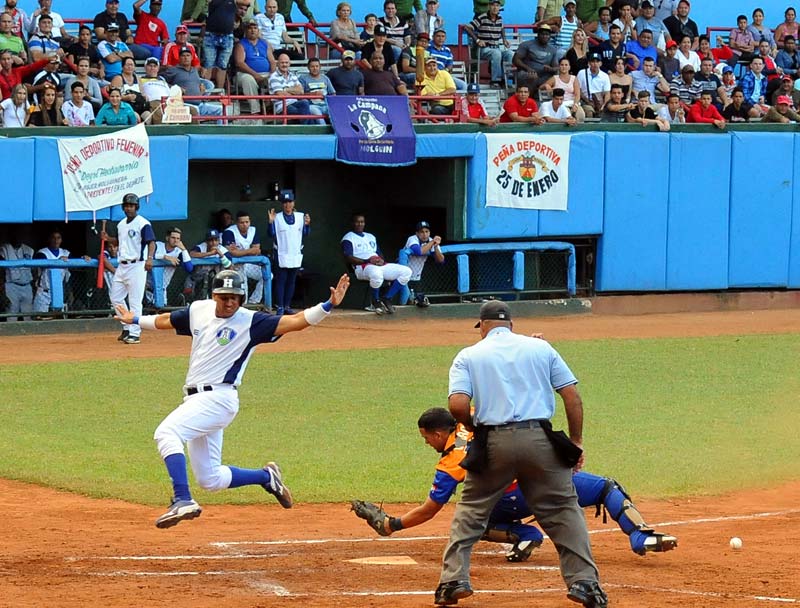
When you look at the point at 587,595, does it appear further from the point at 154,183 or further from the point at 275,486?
the point at 154,183

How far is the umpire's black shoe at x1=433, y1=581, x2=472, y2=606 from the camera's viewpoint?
7.04m

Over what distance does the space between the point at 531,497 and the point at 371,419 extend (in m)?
6.83

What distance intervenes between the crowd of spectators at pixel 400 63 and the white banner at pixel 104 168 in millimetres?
331

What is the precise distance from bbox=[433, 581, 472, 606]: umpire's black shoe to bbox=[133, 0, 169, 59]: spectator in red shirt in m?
15.4

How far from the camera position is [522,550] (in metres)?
8.38

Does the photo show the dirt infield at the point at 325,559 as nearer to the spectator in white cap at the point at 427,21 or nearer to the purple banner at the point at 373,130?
the purple banner at the point at 373,130

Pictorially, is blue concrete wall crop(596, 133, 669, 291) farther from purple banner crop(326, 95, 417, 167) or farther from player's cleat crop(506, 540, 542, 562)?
player's cleat crop(506, 540, 542, 562)

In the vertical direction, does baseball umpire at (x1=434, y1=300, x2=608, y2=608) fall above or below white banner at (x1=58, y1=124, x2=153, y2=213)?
below

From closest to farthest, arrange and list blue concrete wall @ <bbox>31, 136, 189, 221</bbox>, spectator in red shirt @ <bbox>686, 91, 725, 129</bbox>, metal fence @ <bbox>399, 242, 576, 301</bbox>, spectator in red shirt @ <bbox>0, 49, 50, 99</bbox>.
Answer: spectator in red shirt @ <bbox>0, 49, 50, 99</bbox>, blue concrete wall @ <bbox>31, 136, 189, 221</bbox>, metal fence @ <bbox>399, 242, 576, 301</bbox>, spectator in red shirt @ <bbox>686, 91, 725, 129</bbox>

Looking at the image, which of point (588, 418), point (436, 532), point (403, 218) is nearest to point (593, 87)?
point (403, 218)

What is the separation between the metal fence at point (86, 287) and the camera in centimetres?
1908

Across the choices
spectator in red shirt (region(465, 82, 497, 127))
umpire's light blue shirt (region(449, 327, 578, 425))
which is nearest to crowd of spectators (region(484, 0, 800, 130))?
spectator in red shirt (region(465, 82, 497, 127))

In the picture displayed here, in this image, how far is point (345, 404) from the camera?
48.0 ft

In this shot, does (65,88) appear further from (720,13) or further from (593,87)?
(720,13)
